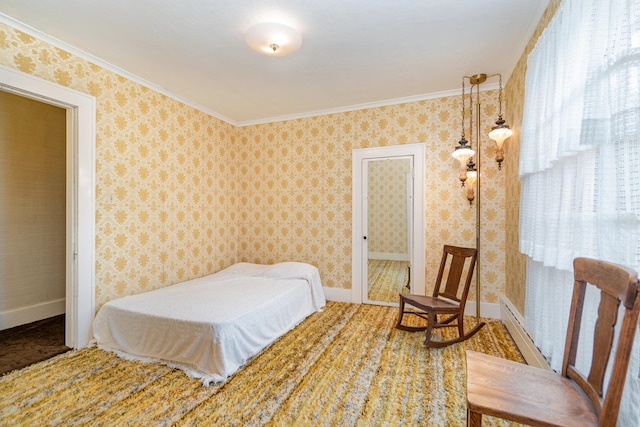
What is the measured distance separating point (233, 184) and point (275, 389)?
3.17 metres

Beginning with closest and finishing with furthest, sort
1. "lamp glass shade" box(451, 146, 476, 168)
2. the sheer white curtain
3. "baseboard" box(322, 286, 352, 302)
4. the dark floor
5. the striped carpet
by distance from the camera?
the sheer white curtain → the striped carpet → the dark floor → "lamp glass shade" box(451, 146, 476, 168) → "baseboard" box(322, 286, 352, 302)

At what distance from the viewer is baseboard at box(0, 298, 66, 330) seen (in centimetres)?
301

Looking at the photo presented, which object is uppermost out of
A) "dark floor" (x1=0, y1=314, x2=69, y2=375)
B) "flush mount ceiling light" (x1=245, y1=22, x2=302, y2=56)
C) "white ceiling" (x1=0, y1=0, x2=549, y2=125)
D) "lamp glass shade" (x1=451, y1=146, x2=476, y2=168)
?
"white ceiling" (x1=0, y1=0, x2=549, y2=125)

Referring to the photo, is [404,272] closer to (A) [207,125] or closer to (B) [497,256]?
(B) [497,256]

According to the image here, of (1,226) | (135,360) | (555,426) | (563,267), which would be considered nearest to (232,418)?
(135,360)

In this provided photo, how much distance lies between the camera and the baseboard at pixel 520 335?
203 cm

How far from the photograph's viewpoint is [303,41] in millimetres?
2371

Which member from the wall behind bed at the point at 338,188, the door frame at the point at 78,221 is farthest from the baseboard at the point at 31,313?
the wall behind bed at the point at 338,188

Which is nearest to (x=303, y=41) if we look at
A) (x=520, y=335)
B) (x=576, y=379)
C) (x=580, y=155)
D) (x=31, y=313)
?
(x=580, y=155)

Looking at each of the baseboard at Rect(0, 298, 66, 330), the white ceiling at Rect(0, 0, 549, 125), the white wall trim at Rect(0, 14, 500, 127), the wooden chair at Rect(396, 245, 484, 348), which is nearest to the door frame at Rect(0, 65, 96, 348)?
the white wall trim at Rect(0, 14, 500, 127)

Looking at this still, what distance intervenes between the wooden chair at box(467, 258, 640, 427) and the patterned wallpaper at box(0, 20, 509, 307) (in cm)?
218

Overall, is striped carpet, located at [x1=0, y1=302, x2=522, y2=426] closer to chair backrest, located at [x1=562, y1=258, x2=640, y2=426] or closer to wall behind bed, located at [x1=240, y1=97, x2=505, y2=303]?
chair backrest, located at [x1=562, y1=258, x2=640, y2=426]

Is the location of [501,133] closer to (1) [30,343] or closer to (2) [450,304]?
(2) [450,304]

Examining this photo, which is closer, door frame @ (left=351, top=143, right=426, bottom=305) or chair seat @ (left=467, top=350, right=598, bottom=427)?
chair seat @ (left=467, top=350, right=598, bottom=427)
